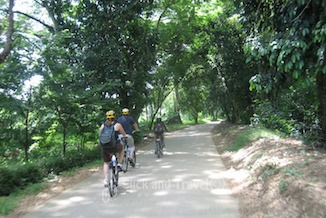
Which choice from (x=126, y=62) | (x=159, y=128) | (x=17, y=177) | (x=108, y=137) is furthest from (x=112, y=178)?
(x=126, y=62)

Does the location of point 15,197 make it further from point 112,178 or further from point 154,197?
point 154,197

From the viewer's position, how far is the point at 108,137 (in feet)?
17.6

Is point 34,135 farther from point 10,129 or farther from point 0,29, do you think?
point 0,29

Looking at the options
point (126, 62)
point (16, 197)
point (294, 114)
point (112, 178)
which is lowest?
point (16, 197)

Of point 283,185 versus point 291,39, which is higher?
point 291,39

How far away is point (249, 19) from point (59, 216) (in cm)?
678

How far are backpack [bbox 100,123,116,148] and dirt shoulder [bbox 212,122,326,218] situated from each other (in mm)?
2744

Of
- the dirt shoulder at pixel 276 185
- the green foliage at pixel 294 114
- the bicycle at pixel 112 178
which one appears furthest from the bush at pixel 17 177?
the green foliage at pixel 294 114

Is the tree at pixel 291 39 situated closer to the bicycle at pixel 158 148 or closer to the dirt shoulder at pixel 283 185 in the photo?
the dirt shoulder at pixel 283 185

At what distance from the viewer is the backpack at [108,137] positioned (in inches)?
211

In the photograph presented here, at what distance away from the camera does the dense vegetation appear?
6.09 metres

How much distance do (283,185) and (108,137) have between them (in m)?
3.41

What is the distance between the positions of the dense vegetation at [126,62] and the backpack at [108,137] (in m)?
2.76

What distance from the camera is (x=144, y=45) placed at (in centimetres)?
1437
